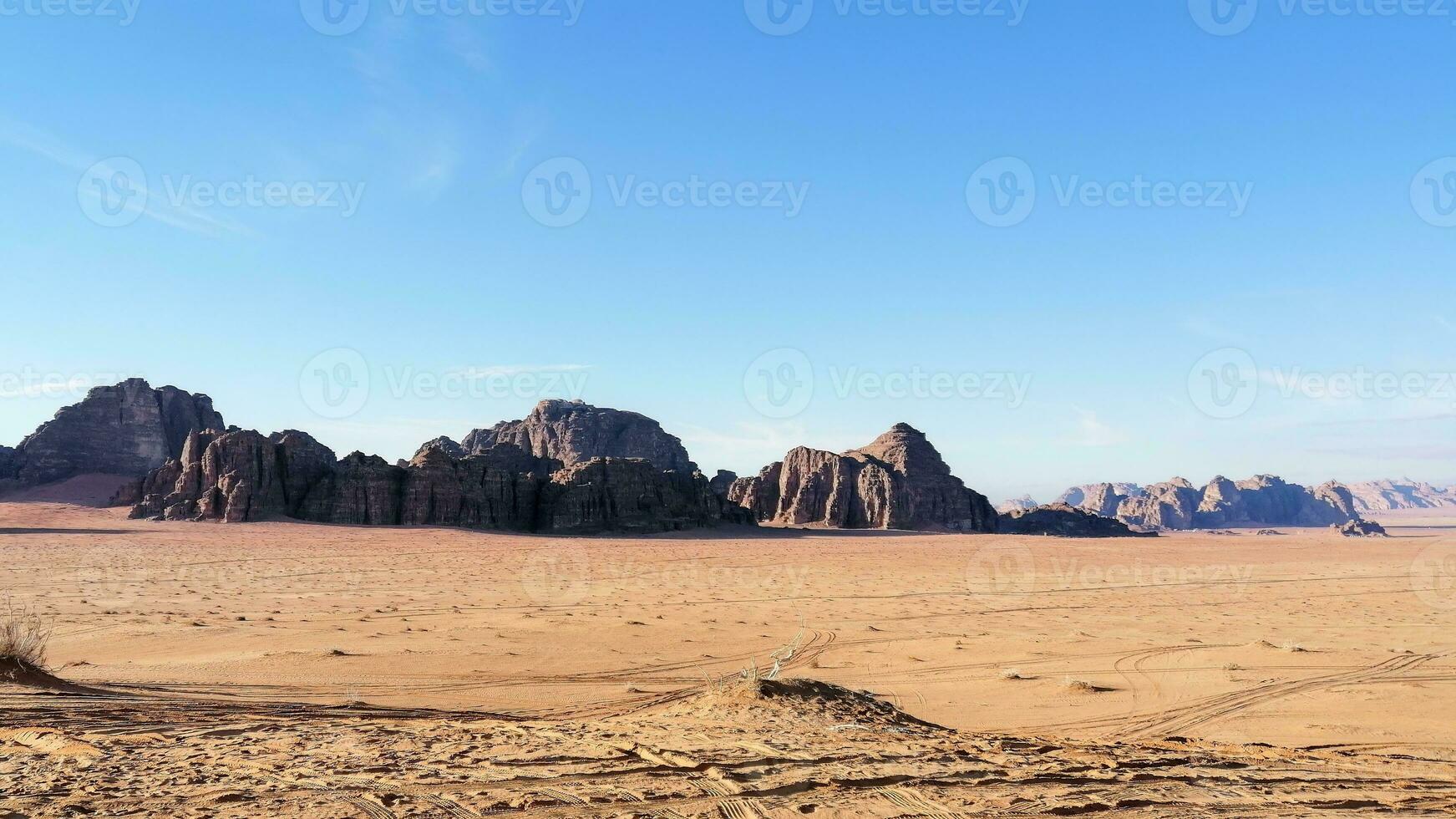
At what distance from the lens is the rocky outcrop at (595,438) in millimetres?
101750

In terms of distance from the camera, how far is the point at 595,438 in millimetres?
102438

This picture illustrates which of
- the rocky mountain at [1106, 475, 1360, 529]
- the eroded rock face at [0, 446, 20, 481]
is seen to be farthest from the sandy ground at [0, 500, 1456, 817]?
the rocky mountain at [1106, 475, 1360, 529]

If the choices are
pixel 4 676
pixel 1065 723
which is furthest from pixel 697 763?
pixel 4 676

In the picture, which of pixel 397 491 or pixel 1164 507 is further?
pixel 1164 507

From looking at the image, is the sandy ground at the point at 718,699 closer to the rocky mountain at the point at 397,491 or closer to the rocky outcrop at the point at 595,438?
the rocky mountain at the point at 397,491

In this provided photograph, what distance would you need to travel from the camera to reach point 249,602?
58.6 ft

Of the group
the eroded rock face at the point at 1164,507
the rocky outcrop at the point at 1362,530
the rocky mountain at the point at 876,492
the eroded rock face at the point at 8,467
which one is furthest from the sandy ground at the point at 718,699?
the eroded rock face at the point at 1164,507

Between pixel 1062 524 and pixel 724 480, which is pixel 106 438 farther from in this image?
pixel 1062 524

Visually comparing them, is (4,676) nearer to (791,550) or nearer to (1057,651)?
(1057,651)

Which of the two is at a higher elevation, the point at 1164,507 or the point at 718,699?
the point at 1164,507

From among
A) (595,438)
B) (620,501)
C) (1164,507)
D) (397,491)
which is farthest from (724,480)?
(1164,507)

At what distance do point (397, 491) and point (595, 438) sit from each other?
40912 millimetres

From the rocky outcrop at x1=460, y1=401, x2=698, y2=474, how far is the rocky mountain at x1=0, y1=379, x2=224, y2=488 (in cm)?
3286

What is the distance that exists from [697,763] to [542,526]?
61.9 meters
